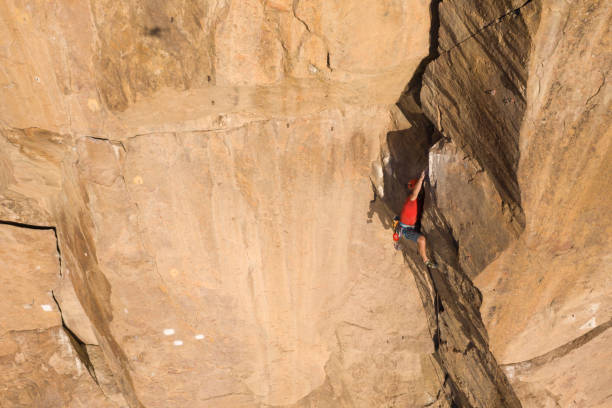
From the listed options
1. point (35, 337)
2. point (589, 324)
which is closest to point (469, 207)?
point (589, 324)

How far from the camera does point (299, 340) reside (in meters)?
4.65

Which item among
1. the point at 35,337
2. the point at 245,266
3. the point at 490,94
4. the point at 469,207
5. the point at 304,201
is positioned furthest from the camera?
the point at 35,337

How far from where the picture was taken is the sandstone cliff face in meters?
2.93

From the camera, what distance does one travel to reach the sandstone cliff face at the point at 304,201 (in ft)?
9.61

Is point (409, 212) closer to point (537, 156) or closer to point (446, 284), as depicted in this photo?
point (446, 284)

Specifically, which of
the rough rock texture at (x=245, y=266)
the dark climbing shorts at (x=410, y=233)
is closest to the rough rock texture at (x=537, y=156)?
the dark climbing shorts at (x=410, y=233)

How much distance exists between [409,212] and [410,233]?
20 centimetres

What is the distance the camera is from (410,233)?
12.5 ft

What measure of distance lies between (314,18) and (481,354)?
117 inches

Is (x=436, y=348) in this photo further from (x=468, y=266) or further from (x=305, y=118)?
(x=305, y=118)

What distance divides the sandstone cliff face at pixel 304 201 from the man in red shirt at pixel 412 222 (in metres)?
0.10

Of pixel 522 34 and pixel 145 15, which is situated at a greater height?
pixel 145 15

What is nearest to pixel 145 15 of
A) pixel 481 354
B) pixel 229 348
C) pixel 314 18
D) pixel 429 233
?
pixel 314 18

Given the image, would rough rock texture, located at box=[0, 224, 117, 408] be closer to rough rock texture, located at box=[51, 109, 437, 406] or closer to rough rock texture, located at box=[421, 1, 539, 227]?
rough rock texture, located at box=[51, 109, 437, 406]
